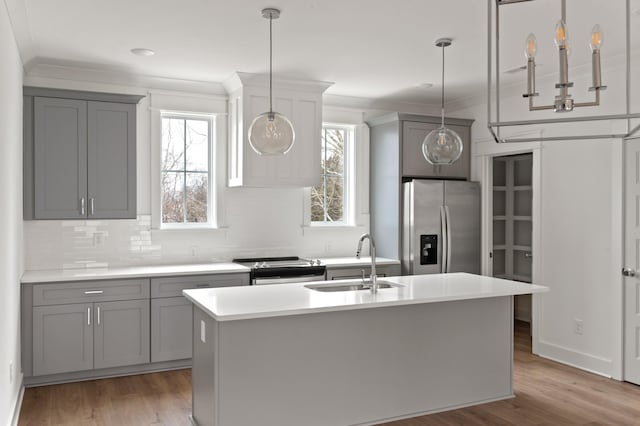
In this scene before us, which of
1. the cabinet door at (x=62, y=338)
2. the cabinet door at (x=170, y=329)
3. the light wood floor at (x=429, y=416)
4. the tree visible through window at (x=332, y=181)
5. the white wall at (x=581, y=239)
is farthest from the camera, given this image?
the tree visible through window at (x=332, y=181)

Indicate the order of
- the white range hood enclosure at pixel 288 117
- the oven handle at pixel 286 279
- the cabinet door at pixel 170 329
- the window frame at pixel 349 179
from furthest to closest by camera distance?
the window frame at pixel 349 179 → the white range hood enclosure at pixel 288 117 → the oven handle at pixel 286 279 → the cabinet door at pixel 170 329

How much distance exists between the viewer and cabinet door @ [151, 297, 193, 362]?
4.71 metres

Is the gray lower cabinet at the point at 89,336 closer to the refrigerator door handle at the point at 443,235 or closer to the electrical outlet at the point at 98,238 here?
the electrical outlet at the point at 98,238

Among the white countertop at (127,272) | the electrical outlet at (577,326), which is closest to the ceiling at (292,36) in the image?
the white countertop at (127,272)

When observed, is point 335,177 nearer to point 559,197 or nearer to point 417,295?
point 559,197

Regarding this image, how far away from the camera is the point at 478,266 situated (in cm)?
604

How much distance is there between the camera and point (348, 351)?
11.6 feet

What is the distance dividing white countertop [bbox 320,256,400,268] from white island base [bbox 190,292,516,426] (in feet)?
5.61

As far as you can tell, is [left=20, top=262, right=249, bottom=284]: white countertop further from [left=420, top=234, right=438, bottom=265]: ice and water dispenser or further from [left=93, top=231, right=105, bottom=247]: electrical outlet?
[left=420, top=234, right=438, bottom=265]: ice and water dispenser

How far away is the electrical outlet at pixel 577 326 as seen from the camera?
4.89 metres

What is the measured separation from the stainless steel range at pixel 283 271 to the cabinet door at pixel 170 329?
2.25 feet

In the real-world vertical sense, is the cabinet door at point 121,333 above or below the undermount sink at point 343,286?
below

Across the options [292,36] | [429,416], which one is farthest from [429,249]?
[292,36]

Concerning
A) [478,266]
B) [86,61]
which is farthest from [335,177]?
[86,61]
